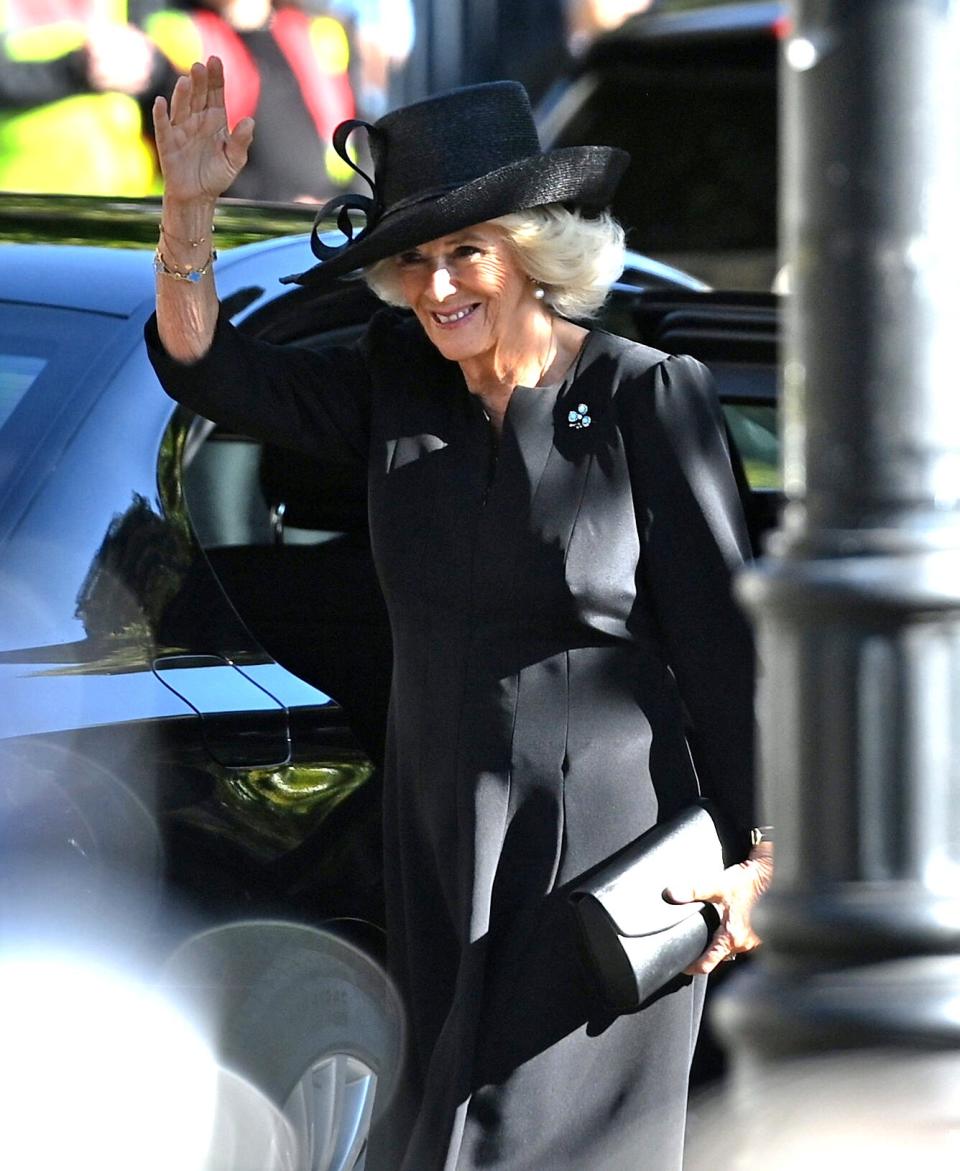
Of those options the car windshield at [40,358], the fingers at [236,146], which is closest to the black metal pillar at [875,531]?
the fingers at [236,146]

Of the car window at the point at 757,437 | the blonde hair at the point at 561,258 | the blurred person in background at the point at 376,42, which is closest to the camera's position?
the blonde hair at the point at 561,258

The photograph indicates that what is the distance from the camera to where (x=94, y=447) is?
2.96 metres

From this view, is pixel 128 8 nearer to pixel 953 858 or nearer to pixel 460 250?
pixel 460 250

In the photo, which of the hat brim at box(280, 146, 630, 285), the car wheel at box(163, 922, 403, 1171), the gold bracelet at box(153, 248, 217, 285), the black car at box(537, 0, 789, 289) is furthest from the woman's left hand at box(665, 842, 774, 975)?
the black car at box(537, 0, 789, 289)

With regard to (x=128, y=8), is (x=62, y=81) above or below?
below

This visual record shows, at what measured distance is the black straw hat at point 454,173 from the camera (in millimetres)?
2895

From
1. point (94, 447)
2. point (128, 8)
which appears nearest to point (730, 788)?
point (94, 447)

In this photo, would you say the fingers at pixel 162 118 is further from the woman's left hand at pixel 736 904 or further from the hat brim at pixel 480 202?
the woman's left hand at pixel 736 904

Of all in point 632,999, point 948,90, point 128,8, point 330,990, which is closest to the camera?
point 948,90

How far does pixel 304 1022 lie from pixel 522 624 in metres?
0.62

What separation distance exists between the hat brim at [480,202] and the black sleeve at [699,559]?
0.88 feet

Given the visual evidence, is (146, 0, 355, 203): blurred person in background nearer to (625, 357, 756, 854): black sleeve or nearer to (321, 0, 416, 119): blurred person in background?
(321, 0, 416, 119): blurred person in background

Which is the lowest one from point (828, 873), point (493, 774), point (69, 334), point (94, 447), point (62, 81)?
point (828, 873)

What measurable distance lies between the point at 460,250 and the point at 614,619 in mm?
495
